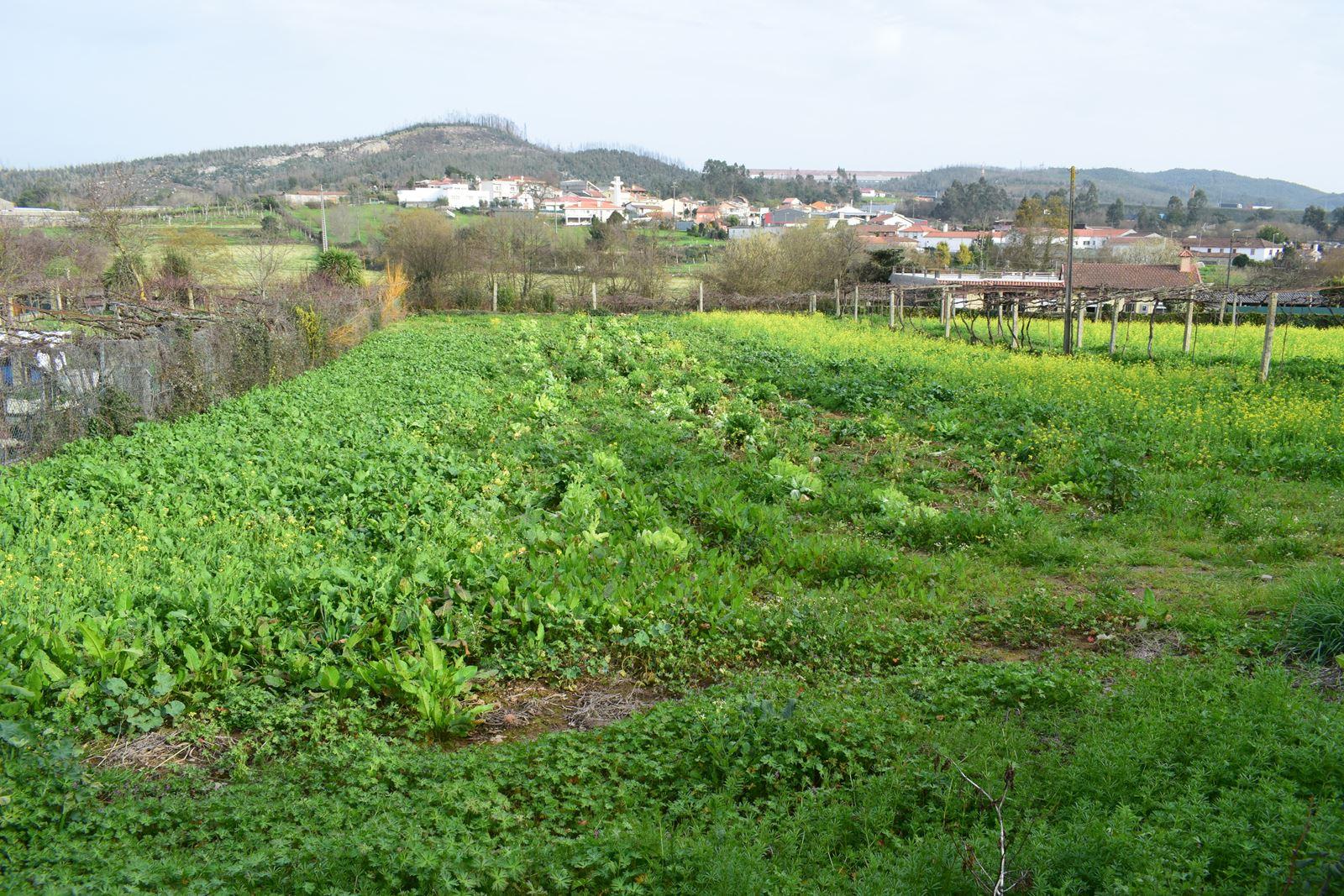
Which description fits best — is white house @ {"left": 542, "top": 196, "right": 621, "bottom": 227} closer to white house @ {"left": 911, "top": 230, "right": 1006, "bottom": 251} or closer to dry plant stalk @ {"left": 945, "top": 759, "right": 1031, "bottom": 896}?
white house @ {"left": 911, "top": 230, "right": 1006, "bottom": 251}

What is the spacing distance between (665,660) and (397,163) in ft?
494

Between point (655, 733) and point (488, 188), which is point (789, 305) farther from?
point (488, 188)

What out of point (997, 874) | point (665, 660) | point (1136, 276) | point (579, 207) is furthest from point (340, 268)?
point (579, 207)

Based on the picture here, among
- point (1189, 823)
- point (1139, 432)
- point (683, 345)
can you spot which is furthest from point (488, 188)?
point (1189, 823)

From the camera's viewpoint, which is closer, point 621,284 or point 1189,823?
point 1189,823

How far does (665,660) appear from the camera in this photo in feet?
20.9

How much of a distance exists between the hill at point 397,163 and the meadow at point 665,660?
103167 mm

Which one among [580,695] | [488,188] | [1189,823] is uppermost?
[488,188]

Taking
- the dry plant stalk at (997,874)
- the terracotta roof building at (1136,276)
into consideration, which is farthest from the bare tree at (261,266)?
the terracotta roof building at (1136,276)

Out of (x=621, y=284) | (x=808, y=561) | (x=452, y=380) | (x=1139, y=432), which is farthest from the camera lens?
(x=621, y=284)

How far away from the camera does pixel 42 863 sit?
3.72 metres

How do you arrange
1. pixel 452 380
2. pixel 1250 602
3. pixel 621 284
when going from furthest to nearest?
pixel 621 284
pixel 452 380
pixel 1250 602

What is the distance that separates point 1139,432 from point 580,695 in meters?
10.3

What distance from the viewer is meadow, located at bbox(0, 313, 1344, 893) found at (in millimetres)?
3803
